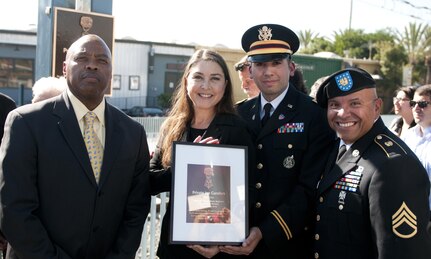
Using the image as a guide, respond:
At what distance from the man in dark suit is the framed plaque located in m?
0.31

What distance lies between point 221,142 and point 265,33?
0.98 m

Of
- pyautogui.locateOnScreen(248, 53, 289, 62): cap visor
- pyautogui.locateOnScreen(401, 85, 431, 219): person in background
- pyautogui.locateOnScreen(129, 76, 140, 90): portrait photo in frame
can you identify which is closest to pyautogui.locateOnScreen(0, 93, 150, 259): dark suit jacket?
pyautogui.locateOnScreen(248, 53, 289, 62): cap visor

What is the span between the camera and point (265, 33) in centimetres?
357

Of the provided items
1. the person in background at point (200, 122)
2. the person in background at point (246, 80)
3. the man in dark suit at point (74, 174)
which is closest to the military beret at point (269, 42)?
the person in background at point (200, 122)

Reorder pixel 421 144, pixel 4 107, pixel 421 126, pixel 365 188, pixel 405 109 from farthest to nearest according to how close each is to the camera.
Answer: pixel 405 109 < pixel 421 126 < pixel 421 144 < pixel 4 107 < pixel 365 188

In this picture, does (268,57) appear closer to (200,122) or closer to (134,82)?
(200,122)

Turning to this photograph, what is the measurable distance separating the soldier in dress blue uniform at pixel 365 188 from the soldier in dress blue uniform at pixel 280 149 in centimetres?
19

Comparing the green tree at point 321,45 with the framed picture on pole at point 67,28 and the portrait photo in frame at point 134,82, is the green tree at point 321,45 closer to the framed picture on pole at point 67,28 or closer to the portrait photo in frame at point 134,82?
the portrait photo in frame at point 134,82

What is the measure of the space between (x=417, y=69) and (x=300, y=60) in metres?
22.9

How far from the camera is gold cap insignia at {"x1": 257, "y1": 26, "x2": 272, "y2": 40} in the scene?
11.6 ft

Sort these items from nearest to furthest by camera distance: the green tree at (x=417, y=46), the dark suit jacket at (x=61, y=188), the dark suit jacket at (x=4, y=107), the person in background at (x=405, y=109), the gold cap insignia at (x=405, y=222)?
the gold cap insignia at (x=405, y=222) → the dark suit jacket at (x=61, y=188) → the dark suit jacket at (x=4, y=107) → the person in background at (x=405, y=109) → the green tree at (x=417, y=46)

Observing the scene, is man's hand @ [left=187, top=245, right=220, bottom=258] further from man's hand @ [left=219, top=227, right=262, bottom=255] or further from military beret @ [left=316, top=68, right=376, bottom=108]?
military beret @ [left=316, top=68, right=376, bottom=108]

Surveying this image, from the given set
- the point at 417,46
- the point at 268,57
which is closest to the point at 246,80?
the point at 268,57

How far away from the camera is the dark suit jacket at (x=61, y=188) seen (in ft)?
8.57
